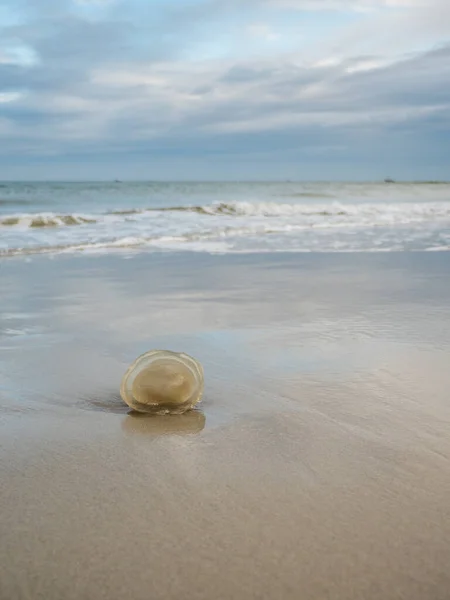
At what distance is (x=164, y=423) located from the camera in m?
2.72

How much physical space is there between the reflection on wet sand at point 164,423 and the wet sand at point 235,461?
1cm

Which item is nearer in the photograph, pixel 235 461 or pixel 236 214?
pixel 235 461

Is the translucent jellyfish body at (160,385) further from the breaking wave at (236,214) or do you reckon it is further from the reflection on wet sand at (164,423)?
the breaking wave at (236,214)

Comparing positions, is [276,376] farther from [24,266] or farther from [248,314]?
[24,266]

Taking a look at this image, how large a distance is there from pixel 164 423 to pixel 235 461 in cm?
48

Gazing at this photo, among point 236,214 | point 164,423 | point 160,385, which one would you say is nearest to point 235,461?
point 164,423

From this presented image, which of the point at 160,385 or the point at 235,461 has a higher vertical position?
the point at 160,385

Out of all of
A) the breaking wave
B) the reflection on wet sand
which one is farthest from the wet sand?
the breaking wave

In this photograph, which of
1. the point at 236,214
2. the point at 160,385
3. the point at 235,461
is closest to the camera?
the point at 235,461

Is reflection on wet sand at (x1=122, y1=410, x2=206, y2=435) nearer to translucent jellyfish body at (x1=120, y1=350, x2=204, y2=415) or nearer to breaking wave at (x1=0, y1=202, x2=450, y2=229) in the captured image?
translucent jellyfish body at (x1=120, y1=350, x2=204, y2=415)

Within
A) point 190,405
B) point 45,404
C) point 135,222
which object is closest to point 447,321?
point 190,405

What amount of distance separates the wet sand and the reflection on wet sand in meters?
0.01

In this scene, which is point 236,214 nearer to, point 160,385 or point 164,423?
point 160,385

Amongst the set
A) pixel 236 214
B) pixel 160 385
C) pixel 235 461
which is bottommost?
pixel 235 461
